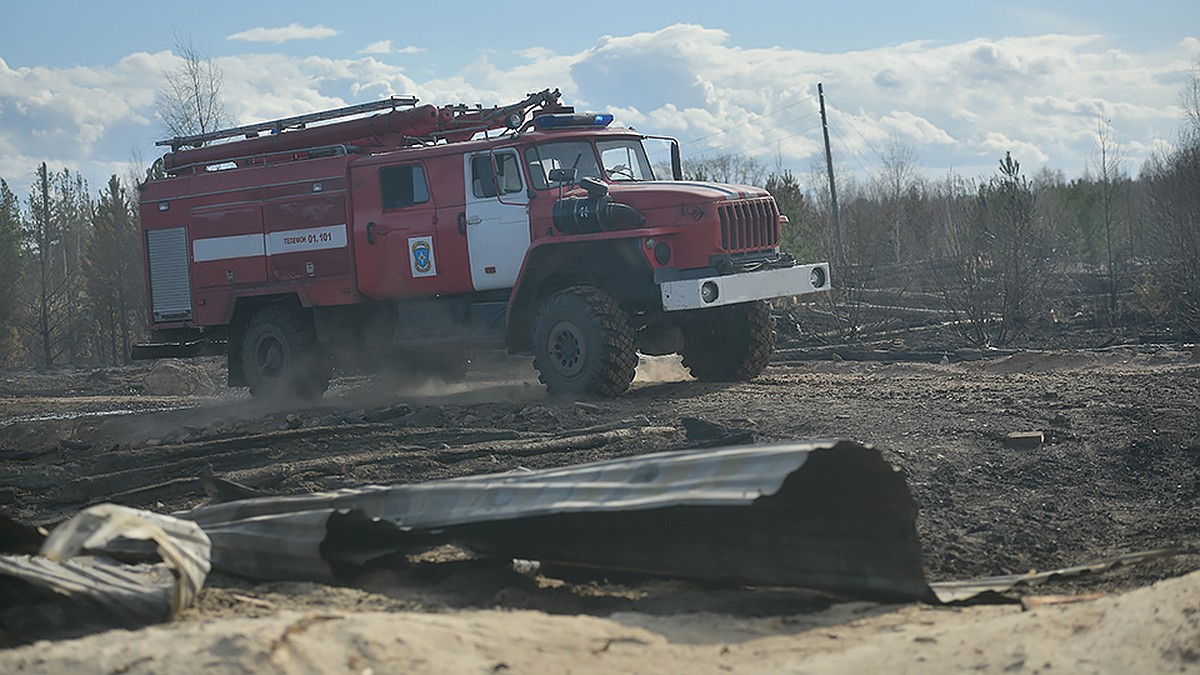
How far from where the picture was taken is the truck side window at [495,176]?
43.4 feet

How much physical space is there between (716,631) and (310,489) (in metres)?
4.38

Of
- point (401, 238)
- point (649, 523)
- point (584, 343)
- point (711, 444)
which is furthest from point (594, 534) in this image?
point (401, 238)

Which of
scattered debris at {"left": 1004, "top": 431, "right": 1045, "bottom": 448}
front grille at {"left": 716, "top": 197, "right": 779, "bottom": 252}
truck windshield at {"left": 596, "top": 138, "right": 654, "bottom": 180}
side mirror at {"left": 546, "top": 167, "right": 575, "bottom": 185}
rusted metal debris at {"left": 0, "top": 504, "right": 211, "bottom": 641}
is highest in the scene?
truck windshield at {"left": 596, "top": 138, "right": 654, "bottom": 180}

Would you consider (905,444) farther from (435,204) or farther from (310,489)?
(435,204)

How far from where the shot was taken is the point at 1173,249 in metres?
21.7

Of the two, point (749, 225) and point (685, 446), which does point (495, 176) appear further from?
point (685, 446)

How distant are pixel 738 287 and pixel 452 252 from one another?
3.16 meters

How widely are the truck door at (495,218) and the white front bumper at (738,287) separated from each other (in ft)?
6.11

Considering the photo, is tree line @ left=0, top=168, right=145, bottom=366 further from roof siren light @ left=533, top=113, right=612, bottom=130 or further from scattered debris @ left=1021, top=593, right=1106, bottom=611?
scattered debris @ left=1021, top=593, right=1106, bottom=611

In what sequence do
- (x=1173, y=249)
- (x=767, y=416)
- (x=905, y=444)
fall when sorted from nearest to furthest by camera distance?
(x=905, y=444)
(x=767, y=416)
(x=1173, y=249)

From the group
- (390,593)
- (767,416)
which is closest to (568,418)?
(767,416)

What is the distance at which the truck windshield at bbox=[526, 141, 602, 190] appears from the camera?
13.2m

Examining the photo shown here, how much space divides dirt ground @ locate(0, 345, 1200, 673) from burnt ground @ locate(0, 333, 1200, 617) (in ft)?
0.09

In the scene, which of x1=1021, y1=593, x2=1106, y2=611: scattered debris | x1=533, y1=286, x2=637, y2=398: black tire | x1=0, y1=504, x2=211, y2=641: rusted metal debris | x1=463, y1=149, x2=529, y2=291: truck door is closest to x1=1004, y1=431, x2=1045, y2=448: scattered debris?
x1=1021, y1=593, x2=1106, y2=611: scattered debris
